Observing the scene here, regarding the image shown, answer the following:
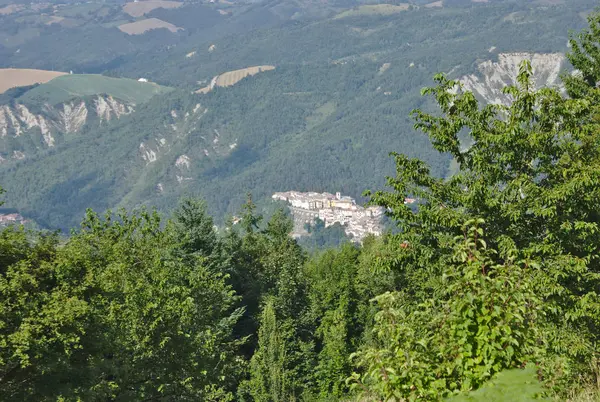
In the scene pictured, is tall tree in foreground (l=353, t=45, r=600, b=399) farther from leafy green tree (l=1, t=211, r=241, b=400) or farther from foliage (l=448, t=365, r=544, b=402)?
leafy green tree (l=1, t=211, r=241, b=400)

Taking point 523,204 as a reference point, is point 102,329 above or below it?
below

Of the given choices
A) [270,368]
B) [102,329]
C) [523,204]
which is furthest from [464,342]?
[270,368]

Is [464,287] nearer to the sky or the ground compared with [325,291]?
nearer to the sky

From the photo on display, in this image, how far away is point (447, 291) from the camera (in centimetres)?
939

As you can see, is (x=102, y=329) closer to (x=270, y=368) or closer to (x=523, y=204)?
(x=523, y=204)

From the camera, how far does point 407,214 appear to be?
16656 millimetres

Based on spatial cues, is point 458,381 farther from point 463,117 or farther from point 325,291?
point 325,291

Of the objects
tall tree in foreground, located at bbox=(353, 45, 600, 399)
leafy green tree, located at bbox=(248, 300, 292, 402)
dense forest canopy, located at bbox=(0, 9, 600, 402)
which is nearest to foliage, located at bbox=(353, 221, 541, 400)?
dense forest canopy, located at bbox=(0, 9, 600, 402)

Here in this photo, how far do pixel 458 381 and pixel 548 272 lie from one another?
628 centimetres

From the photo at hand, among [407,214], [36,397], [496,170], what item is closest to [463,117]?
[496,170]

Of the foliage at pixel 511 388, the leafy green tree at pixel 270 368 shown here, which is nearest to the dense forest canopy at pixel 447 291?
the foliage at pixel 511 388

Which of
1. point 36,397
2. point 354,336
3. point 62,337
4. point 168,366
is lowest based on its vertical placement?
point 354,336

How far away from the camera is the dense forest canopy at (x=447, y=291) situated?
887 centimetres

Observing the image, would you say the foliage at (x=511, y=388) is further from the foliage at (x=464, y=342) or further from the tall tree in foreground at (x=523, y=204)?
the tall tree in foreground at (x=523, y=204)
